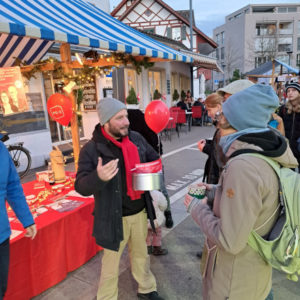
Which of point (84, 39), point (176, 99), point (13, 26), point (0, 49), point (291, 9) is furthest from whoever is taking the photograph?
point (291, 9)

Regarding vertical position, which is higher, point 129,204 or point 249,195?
point 249,195

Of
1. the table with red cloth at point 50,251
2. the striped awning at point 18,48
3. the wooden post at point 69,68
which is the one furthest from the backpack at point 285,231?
the striped awning at point 18,48

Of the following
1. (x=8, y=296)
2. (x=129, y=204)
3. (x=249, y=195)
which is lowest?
(x=8, y=296)

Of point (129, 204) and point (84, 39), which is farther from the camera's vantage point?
point (84, 39)

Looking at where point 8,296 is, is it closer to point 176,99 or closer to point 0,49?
point 0,49

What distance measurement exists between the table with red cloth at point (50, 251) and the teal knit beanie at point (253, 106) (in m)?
2.00

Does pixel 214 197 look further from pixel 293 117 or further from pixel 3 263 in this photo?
pixel 293 117

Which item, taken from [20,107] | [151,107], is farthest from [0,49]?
[151,107]

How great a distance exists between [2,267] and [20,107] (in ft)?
8.27

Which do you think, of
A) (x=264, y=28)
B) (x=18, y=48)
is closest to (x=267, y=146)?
(x=18, y=48)

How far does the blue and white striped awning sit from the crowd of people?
4.72ft

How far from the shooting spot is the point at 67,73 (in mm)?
3760

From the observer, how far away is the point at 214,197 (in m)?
1.59

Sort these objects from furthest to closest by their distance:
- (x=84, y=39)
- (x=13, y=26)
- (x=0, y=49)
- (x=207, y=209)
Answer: (x=0, y=49), (x=84, y=39), (x=13, y=26), (x=207, y=209)
